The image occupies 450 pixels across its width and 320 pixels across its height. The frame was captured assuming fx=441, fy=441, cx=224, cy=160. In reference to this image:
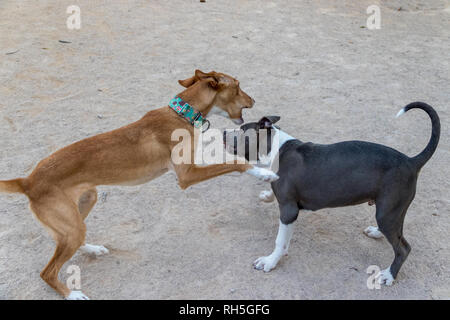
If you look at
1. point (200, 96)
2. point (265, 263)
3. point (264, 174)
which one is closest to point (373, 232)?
point (265, 263)

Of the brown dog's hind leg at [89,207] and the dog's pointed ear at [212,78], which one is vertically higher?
the dog's pointed ear at [212,78]

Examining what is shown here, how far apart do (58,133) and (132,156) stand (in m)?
2.28

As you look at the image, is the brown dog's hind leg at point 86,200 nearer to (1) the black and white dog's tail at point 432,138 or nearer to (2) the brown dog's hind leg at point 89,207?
(2) the brown dog's hind leg at point 89,207

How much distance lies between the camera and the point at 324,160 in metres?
3.49

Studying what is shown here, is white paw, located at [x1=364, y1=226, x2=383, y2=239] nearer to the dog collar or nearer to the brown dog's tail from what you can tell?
the dog collar

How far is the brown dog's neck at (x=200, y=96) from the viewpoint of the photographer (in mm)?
3711

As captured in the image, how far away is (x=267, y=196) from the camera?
14.1ft

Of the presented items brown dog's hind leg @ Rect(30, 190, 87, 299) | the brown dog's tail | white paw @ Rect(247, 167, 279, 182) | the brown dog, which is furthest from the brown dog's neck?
the brown dog's tail

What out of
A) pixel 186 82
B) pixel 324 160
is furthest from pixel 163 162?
pixel 324 160

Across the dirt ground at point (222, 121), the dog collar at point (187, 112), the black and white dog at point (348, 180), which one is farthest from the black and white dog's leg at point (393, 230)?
the dog collar at point (187, 112)

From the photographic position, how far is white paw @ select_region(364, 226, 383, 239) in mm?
3920

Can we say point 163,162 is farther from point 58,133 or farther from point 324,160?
point 58,133

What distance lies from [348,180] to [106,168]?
1.85m

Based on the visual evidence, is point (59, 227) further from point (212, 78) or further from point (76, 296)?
point (212, 78)
